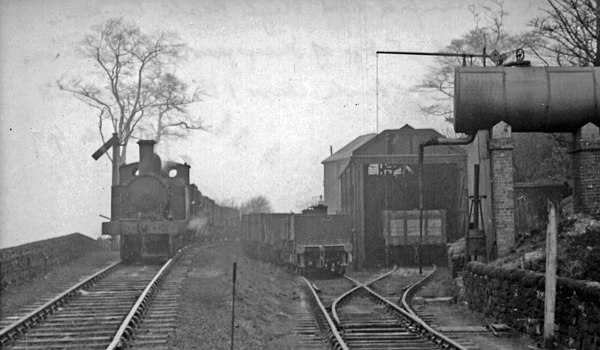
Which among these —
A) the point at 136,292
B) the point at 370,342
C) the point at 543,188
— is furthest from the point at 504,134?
the point at 136,292

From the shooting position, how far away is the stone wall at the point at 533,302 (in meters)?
8.78

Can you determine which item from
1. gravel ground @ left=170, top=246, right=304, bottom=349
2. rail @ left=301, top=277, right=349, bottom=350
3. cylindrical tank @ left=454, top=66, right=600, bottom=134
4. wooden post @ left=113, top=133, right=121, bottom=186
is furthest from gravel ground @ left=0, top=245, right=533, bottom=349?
wooden post @ left=113, top=133, right=121, bottom=186

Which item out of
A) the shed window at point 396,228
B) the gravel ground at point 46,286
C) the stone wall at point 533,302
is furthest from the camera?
the shed window at point 396,228

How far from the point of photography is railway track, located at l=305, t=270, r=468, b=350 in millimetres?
10055

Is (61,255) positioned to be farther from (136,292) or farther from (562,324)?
(562,324)

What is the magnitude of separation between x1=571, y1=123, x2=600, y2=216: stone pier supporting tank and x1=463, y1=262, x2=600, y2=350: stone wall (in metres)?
2.94

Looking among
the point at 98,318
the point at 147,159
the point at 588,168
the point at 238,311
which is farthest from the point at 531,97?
the point at 147,159

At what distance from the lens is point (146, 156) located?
74.1 feet

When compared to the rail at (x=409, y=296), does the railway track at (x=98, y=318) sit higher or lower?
higher

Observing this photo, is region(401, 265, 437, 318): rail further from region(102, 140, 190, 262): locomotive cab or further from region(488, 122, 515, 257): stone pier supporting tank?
region(102, 140, 190, 262): locomotive cab

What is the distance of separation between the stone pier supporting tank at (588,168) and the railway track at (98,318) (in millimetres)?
9377

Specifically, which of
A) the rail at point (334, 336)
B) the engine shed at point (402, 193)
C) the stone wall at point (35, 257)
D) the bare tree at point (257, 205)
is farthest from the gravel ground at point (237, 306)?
the bare tree at point (257, 205)

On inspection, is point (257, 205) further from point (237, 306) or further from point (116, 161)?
point (237, 306)

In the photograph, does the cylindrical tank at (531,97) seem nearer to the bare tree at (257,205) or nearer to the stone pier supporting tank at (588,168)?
the stone pier supporting tank at (588,168)
